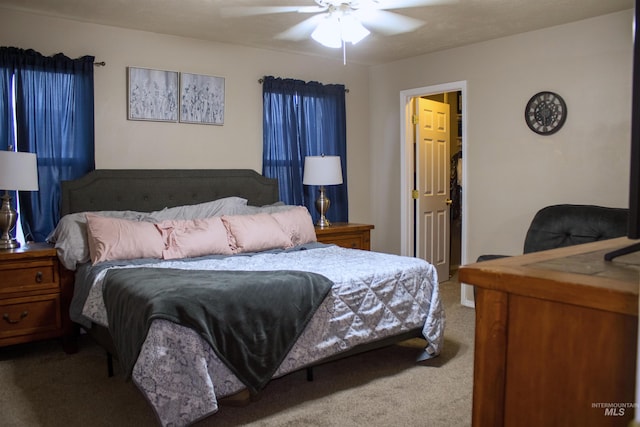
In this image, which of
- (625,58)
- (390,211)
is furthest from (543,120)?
(390,211)

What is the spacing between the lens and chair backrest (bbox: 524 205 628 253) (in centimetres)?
349

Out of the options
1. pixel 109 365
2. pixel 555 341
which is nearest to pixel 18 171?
pixel 109 365

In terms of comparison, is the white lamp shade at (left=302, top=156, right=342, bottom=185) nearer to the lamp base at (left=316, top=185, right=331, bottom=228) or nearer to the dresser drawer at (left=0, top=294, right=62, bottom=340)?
the lamp base at (left=316, top=185, right=331, bottom=228)

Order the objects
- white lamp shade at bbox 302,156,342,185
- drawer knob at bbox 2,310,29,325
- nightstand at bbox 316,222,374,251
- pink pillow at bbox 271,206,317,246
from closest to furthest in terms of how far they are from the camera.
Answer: drawer knob at bbox 2,310,29,325
pink pillow at bbox 271,206,317,246
nightstand at bbox 316,222,374,251
white lamp shade at bbox 302,156,342,185

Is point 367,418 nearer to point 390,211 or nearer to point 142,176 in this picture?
point 142,176

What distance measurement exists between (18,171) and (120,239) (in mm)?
794

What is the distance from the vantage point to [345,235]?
484 cm

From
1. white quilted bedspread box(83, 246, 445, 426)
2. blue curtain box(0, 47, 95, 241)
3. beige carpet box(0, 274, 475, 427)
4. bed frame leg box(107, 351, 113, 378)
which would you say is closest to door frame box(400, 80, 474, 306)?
white quilted bedspread box(83, 246, 445, 426)

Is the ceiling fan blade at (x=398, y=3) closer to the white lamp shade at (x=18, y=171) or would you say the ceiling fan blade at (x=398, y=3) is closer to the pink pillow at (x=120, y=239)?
the pink pillow at (x=120, y=239)

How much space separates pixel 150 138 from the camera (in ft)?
14.0

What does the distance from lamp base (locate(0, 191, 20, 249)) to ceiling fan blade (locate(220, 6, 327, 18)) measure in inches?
77.4

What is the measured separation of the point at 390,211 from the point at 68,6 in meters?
3.51

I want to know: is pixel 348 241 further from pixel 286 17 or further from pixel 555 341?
pixel 555 341

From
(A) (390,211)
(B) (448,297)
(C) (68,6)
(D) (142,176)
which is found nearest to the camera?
(C) (68,6)
